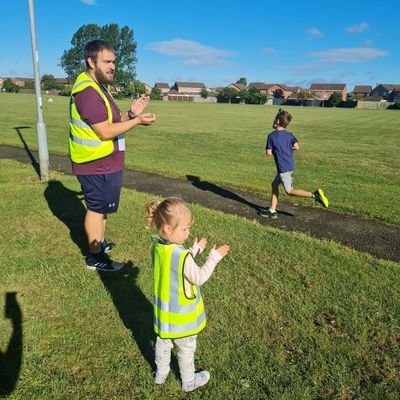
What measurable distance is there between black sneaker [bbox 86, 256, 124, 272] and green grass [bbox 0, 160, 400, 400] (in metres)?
0.08

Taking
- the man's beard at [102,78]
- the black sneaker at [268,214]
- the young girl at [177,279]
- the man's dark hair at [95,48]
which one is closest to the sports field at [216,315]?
the young girl at [177,279]

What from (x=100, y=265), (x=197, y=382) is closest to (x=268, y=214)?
(x=100, y=265)

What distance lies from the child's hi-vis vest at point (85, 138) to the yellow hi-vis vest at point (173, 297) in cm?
175

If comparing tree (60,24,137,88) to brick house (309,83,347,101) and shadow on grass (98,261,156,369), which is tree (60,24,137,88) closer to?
brick house (309,83,347,101)

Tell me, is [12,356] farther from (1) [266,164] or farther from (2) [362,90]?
(2) [362,90]

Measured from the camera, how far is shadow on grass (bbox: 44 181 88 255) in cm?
523

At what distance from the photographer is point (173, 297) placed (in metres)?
2.47

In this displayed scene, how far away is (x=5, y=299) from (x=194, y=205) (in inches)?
144

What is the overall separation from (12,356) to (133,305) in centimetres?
108

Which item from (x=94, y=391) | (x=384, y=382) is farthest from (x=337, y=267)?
(x=94, y=391)

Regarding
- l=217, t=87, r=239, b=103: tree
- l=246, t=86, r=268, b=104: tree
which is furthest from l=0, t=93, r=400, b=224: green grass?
l=217, t=87, r=239, b=103: tree

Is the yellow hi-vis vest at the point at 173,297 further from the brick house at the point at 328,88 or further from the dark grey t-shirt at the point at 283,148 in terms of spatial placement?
the brick house at the point at 328,88

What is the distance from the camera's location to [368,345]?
3.14 meters

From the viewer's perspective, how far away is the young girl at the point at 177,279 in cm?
239
